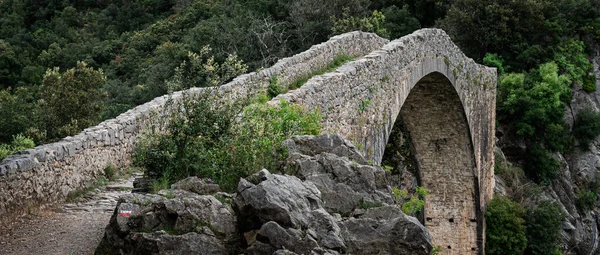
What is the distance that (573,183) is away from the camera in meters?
34.6

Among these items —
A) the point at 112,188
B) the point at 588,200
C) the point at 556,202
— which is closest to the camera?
the point at 112,188

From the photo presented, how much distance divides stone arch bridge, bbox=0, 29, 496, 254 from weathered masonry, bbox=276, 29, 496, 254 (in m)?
0.03

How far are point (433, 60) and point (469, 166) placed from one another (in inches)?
342

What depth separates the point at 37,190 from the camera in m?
8.18

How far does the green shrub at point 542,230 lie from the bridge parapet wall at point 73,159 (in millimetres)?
18820

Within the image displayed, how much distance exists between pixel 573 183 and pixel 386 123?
77.4 feet

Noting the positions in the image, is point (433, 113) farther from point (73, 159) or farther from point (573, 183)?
point (73, 159)

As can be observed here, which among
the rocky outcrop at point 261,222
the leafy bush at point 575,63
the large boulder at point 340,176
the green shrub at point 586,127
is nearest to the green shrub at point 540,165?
the green shrub at point 586,127

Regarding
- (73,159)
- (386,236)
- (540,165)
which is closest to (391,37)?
Result: (540,165)

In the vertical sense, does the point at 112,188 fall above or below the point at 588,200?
above

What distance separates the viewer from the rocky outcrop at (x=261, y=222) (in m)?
5.66

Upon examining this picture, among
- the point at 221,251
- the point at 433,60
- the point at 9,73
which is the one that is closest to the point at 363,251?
the point at 221,251

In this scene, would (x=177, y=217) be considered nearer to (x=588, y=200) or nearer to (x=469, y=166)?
(x=469, y=166)

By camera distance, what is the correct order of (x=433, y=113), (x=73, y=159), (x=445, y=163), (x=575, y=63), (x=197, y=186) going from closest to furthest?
(x=197, y=186), (x=73, y=159), (x=433, y=113), (x=445, y=163), (x=575, y=63)
